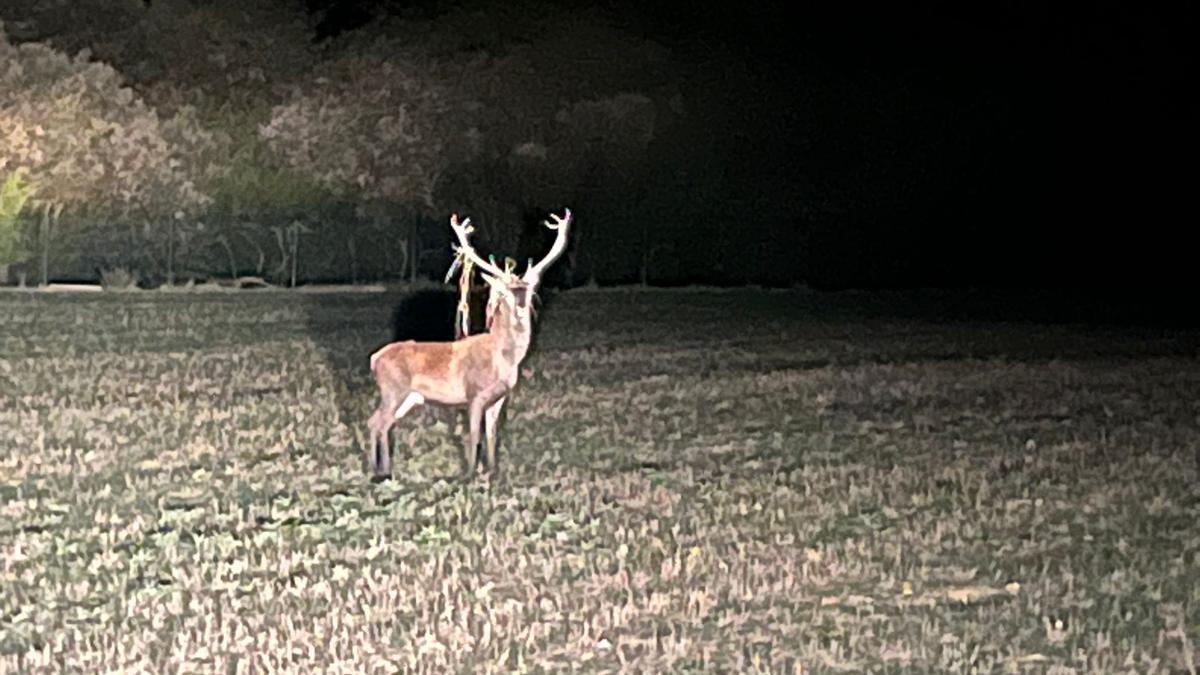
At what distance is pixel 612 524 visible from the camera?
395 inches

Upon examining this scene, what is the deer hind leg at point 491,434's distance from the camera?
11.2m

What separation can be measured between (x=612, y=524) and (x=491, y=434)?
1.54 meters

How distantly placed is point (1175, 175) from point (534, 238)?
53.9ft

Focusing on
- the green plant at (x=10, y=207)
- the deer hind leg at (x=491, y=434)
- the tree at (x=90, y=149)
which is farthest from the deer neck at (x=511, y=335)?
the green plant at (x=10, y=207)

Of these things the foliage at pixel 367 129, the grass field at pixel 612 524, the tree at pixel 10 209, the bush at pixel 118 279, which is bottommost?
the grass field at pixel 612 524

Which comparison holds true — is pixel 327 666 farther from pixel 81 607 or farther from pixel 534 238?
pixel 534 238

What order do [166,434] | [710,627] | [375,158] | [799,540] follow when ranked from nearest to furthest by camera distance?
[710,627], [799,540], [166,434], [375,158]

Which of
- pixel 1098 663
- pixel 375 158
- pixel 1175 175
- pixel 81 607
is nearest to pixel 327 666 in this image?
pixel 81 607

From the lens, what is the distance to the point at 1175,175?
45750 mm

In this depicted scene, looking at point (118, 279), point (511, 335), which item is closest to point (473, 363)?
point (511, 335)

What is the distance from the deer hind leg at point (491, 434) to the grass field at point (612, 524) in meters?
0.13

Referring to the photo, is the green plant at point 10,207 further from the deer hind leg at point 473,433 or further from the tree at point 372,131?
the deer hind leg at point 473,433

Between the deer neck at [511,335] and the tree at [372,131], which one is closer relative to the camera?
the deer neck at [511,335]

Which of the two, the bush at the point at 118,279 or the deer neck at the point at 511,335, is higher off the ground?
the bush at the point at 118,279
